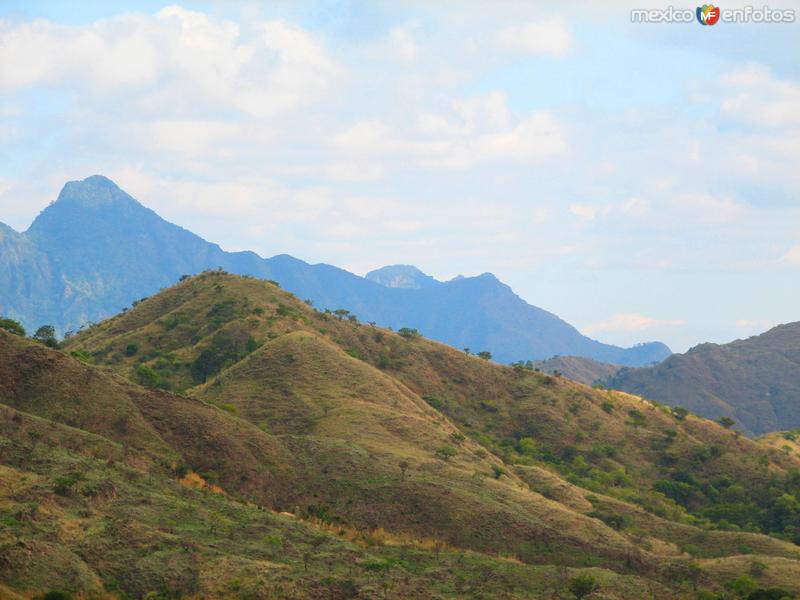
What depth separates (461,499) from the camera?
74375mm

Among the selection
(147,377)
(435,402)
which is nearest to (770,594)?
(435,402)

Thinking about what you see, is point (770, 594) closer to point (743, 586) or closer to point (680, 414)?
point (743, 586)

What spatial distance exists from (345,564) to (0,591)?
20882mm

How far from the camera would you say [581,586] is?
55.3m

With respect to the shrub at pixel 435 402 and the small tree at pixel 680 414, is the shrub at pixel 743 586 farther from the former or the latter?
the small tree at pixel 680 414

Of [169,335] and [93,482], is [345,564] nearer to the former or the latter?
[93,482]

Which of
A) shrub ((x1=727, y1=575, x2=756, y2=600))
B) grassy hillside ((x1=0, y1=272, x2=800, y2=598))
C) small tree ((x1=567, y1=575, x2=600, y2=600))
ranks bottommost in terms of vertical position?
shrub ((x1=727, y1=575, x2=756, y2=600))

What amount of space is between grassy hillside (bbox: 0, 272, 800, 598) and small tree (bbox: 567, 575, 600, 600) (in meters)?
1.17

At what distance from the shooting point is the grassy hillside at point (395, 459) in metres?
58.7

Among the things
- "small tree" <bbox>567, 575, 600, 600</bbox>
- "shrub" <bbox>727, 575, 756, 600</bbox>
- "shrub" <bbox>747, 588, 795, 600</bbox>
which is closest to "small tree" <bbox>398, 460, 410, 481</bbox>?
"small tree" <bbox>567, 575, 600, 600</bbox>

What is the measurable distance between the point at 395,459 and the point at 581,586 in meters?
30.1

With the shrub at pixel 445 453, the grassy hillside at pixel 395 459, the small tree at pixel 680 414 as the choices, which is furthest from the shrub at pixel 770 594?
the small tree at pixel 680 414

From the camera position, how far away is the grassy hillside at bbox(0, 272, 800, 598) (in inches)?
2309

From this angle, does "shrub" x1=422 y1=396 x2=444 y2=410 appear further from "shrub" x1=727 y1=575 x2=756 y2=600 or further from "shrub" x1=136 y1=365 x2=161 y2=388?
"shrub" x1=727 y1=575 x2=756 y2=600
